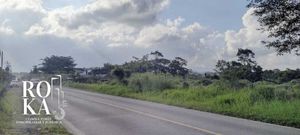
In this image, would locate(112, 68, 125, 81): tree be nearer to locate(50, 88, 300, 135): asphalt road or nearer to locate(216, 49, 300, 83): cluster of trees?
locate(216, 49, 300, 83): cluster of trees

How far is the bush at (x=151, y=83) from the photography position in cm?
3525

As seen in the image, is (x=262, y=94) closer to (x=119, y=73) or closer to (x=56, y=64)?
(x=56, y=64)

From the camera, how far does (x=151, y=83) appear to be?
36125 millimetres

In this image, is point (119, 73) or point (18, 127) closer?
point (18, 127)

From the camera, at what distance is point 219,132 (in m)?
12.5

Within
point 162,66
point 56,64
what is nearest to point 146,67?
point 162,66

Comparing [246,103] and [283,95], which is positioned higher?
[283,95]

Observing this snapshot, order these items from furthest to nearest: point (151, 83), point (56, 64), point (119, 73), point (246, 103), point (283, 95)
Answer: point (119, 73)
point (151, 83)
point (56, 64)
point (283, 95)
point (246, 103)

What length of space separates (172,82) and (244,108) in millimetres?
16440

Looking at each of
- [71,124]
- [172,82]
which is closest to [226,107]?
[71,124]

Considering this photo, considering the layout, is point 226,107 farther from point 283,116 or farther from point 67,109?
point 67,109

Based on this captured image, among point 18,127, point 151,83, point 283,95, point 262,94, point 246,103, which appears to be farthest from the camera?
point 151,83

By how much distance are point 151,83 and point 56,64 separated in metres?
14.3

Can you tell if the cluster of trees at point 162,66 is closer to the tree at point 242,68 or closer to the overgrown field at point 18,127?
the tree at point 242,68
